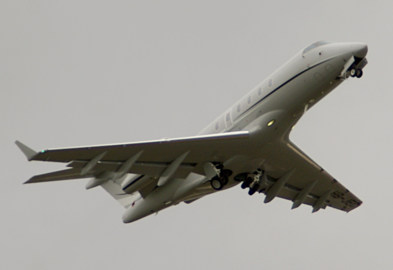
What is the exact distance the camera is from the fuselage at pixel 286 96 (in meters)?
22.7

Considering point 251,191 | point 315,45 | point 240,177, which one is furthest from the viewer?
point 251,191

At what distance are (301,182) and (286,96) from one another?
8.52 meters

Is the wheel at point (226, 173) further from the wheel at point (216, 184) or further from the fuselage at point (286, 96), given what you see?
the wheel at point (216, 184)

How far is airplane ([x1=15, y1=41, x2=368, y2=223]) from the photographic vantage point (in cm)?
2264

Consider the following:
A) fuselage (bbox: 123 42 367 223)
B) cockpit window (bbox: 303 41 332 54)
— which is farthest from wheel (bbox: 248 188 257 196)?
cockpit window (bbox: 303 41 332 54)

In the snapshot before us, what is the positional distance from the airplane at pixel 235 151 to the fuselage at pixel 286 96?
41mm

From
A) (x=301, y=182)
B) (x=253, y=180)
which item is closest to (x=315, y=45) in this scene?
(x=253, y=180)

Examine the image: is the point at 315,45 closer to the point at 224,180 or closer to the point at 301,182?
the point at 224,180

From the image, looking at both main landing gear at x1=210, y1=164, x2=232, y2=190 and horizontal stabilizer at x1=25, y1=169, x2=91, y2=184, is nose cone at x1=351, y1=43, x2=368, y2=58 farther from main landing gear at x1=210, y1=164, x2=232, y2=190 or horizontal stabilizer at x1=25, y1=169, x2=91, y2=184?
horizontal stabilizer at x1=25, y1=169, x2=91, y2=184

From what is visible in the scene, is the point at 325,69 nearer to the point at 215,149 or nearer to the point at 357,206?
the point at 215,149

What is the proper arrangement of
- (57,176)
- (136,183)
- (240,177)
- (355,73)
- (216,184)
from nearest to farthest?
1. (355,73)
2. (57,176)
3. (216,184)
4. (240,177)
5. (136,183)

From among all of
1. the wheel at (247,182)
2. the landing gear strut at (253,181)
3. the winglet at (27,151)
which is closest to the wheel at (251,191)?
the landing gear strut at (253,181)

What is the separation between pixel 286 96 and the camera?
915 inches

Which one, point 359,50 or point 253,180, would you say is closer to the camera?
point 359,50
